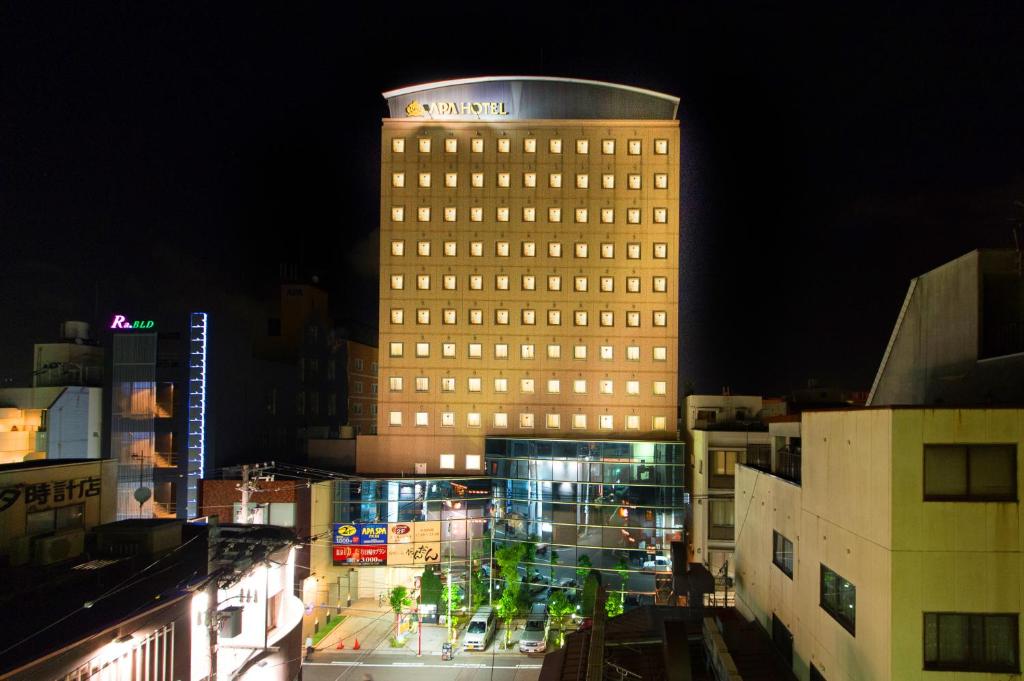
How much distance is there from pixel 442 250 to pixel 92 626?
1345 inches

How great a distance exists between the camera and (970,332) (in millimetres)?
17250

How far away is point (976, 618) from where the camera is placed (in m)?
11.9

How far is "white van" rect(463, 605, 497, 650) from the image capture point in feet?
112

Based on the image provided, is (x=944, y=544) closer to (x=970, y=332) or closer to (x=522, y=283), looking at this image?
(x=970, y=332)

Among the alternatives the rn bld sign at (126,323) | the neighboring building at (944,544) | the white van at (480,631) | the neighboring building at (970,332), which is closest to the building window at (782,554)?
the neighboring building at (970,332)

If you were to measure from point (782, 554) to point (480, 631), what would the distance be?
20.1m

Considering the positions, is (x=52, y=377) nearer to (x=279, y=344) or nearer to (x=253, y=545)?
(x=279, y=344)

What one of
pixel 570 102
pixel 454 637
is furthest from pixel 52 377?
pixel 570 102

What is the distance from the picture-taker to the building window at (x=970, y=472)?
38.9ft

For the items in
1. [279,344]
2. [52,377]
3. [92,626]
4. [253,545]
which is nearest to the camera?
[92,626]

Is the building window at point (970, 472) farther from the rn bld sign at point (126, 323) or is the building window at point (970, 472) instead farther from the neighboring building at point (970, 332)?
the rn bld sign at point (126, 323)

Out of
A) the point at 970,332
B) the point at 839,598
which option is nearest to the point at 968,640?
the point at 839,598

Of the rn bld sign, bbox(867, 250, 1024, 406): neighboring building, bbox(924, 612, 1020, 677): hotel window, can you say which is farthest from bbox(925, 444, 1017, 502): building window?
the rn bld sign

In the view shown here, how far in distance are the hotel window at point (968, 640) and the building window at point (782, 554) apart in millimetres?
6365
